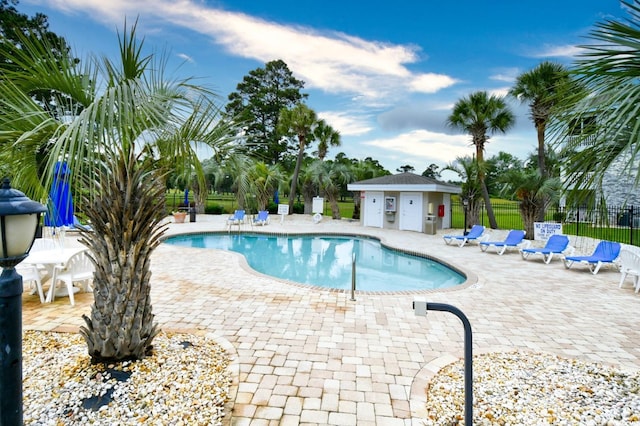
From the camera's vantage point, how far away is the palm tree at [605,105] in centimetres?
210

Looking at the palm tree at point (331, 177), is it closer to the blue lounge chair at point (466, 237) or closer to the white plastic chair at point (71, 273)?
the blue lounge chair at point (466, 237)

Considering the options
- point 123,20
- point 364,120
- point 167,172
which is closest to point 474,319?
point 167,172

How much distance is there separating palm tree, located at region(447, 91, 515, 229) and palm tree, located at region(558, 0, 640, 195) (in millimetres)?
14891

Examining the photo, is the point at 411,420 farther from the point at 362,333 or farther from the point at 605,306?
the point at 605,306

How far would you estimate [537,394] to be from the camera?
3.07 m

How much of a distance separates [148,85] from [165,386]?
2.77 meters

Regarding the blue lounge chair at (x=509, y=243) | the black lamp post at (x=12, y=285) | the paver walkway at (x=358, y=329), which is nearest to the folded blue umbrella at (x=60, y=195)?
the black lamp post at (x=12, y=285)

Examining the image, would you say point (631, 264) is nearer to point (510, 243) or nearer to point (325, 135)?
point (510, 243)

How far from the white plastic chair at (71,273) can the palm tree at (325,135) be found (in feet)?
62.4

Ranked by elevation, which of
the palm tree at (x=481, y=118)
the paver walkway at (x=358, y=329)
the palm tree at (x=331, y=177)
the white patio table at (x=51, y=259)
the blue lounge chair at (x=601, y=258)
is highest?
the palm tree at (x=481, y=118)

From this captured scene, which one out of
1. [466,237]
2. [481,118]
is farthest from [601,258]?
[481,118]

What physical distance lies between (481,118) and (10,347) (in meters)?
18.2

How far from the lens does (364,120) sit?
2672 cm

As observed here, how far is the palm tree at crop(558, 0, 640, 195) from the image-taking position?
2104mm
